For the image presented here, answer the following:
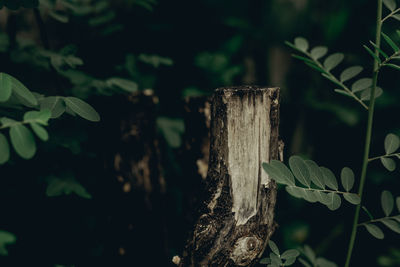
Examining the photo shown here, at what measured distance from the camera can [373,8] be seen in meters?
2.45

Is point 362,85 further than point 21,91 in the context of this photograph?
Yes

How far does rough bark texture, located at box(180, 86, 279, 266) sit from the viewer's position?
1011mm

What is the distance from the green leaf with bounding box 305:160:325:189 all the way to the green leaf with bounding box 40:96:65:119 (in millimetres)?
731

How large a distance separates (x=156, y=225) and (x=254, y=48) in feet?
5.63

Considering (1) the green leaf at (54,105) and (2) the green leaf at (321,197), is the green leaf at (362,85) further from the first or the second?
(1) the green leaf at (54,105)

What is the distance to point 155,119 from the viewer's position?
66.5 inches

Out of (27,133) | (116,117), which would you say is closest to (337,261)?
(116,117)

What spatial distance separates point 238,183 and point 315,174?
0.74 feet

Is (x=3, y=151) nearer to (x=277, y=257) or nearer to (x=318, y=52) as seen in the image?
(x=277, y=257)

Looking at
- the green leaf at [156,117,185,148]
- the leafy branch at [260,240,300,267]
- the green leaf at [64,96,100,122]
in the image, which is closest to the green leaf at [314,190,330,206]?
the leafy branch at [260,240,300,267]

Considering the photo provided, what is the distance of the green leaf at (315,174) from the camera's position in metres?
1.02

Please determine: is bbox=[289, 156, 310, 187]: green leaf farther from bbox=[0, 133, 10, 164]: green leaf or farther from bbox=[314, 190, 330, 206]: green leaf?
bbox=[0, 133, 10, 164]: green leaf

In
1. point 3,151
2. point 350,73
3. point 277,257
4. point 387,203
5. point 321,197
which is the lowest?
point 277,257

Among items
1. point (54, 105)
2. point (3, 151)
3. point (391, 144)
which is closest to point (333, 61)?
point (391, 144)
